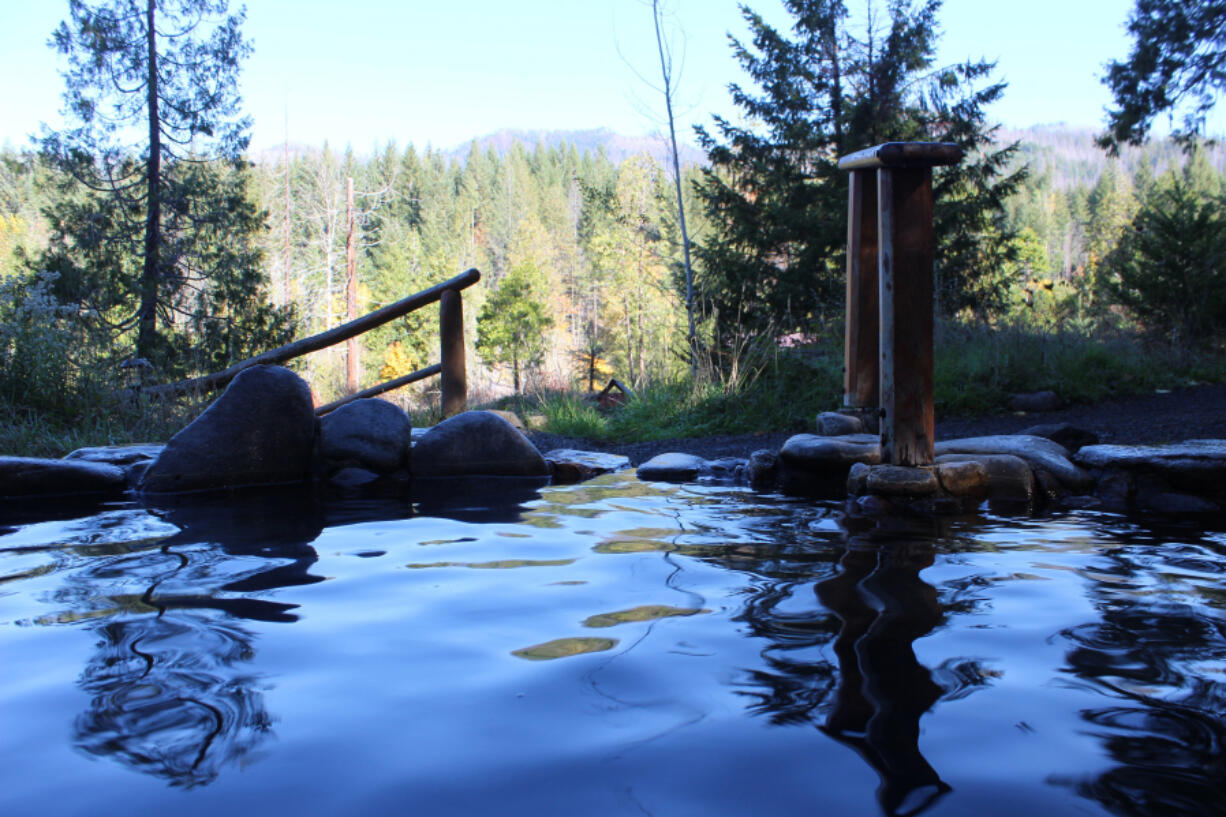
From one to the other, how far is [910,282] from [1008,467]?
128cm

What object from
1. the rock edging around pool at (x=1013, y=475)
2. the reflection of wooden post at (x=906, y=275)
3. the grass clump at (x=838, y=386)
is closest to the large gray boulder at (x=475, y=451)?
the rock edging around pool at (x=1013, y=475)

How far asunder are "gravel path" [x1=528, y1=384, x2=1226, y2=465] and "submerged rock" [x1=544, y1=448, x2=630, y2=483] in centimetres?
48

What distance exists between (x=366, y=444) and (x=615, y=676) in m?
3.78

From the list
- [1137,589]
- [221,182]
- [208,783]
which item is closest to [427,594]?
[208,783]

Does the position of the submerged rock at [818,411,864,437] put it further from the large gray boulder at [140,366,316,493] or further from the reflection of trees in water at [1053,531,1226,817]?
the large gray boulder at [140,366,316,493]

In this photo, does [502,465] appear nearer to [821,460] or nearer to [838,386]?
[821,460]

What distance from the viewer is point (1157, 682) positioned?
73.7 inches

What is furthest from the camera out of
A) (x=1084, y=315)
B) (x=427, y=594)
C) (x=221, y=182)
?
(x=1084, y=315)

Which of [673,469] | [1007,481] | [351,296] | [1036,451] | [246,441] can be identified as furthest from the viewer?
[351,296]

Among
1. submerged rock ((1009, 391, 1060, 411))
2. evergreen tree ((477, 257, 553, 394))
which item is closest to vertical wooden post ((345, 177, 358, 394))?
evergreen tree ((477, 257, 553, 394))

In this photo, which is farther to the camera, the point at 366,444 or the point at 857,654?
the point at 366,444

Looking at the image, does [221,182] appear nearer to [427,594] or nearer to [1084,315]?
[427,594]

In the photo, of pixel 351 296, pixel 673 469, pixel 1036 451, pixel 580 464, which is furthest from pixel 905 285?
pixel 351 296

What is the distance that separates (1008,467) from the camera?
14.5 feet
